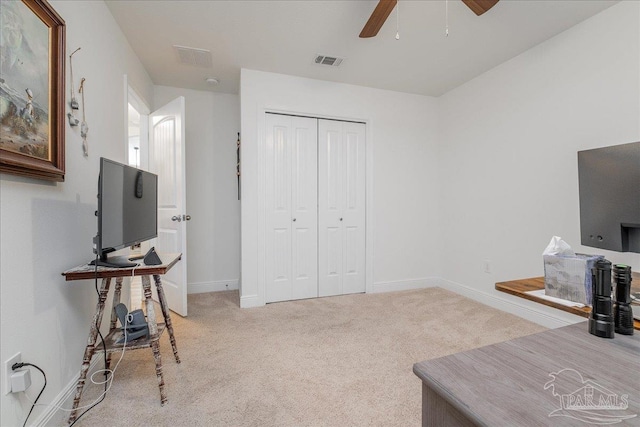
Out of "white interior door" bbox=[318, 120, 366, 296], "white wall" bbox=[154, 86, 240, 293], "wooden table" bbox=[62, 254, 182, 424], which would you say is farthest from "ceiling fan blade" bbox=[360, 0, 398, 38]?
"white wall" bbox=[154, 86, 240, 293]

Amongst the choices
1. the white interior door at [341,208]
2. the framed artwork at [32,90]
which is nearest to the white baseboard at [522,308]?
the white interior door at [341,208]

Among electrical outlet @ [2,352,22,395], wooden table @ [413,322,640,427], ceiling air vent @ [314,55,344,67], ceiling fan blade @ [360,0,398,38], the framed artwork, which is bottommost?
electrical outlet @ [2,352,22,395]

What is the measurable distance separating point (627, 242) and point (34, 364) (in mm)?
2467

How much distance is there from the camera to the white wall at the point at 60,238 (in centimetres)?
121

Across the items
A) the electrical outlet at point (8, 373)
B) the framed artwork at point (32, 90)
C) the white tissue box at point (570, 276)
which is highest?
the framed artwork at point (32, 90)

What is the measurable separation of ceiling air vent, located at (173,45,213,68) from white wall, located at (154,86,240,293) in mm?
745

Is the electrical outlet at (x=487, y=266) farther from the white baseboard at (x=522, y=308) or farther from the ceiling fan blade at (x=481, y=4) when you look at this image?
the ceiling fan blade at (x=481, y=4)

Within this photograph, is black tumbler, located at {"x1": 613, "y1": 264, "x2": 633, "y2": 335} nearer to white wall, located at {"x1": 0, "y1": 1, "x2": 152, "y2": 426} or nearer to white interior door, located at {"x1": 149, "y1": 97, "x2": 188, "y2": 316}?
white wall, located at {"x1": 0, "y1": 1, "x2": 152, "y2": 426}

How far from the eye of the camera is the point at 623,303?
2.74 ft

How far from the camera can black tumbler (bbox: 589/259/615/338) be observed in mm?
812

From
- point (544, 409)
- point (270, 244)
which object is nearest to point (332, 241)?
point (270, 244)

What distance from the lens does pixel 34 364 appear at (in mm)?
1316

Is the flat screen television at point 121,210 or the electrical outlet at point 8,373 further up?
the flat screen television at point 121,210

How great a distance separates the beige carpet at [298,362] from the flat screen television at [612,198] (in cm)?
121
